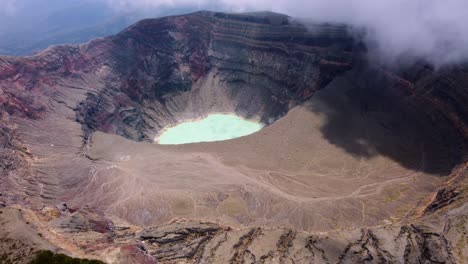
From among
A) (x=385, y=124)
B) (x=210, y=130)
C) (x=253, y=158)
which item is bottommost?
(x=210, y=130)

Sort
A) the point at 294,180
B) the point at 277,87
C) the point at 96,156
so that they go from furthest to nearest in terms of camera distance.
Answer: the point at 277,87 < the point at 96,156 < the point at 294,180

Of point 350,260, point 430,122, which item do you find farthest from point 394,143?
point 350,260

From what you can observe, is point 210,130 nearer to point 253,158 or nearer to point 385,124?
point 253,158

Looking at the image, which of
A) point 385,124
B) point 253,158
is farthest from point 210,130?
point 385,124

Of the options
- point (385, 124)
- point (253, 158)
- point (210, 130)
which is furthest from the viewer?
point (210, 130)

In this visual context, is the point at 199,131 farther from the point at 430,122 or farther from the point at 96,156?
the point at 430,122
